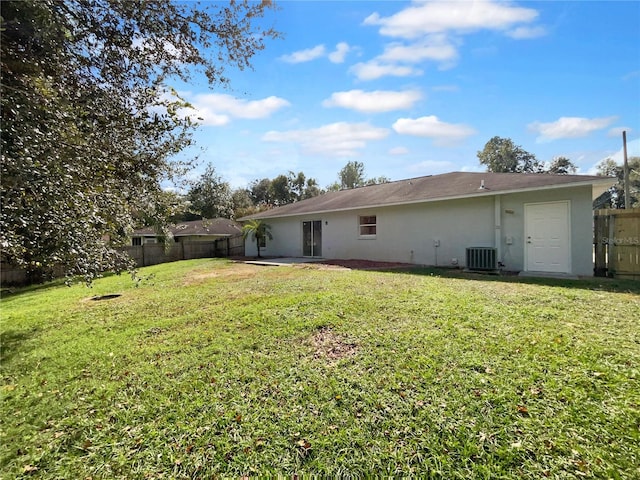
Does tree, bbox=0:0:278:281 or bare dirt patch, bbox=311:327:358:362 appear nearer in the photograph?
tree, bbox=0:0:278:281

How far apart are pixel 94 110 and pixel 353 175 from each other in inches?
1771

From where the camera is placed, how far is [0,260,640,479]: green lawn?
2.51m

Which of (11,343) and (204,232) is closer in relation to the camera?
(11,343)

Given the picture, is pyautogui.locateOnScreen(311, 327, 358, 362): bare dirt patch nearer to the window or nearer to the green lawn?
the green lawn

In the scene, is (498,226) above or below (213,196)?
below

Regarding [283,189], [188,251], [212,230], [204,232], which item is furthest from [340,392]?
[283,189]

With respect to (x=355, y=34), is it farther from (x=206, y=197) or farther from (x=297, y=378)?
(x=206, y=197)

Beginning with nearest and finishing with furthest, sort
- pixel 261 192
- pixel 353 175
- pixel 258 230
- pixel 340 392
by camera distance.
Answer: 1. pixel 340 392
2. pixel 258 230
3. pixel 261 192
4. pixel 353 175

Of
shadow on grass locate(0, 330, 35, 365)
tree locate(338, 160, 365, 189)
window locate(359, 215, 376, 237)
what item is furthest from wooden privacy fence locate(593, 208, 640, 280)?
tree locate(338, 160, 365, 189)

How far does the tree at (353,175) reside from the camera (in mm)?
47625

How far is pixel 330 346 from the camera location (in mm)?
4277

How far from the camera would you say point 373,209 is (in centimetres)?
1421

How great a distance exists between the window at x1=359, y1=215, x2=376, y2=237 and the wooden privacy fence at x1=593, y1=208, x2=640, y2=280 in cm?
745

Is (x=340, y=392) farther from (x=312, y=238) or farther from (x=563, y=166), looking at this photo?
(x=563, y=166)
